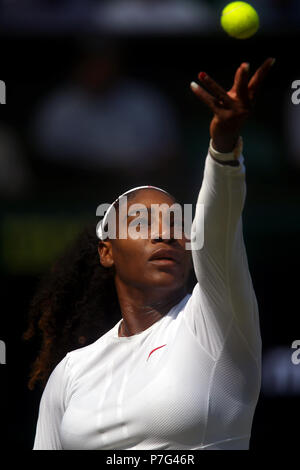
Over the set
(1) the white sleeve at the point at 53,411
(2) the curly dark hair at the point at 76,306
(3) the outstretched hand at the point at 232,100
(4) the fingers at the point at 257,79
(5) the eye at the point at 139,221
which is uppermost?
(4) the fingers at the point at 257,79

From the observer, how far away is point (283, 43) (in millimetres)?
4633

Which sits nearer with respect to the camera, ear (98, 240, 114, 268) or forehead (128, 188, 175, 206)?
forehead (128, 188, 175, 206)

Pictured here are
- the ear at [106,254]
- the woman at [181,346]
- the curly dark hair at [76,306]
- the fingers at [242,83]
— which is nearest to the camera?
the fingers at [242,83]

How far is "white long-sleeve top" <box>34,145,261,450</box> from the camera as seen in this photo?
1.88 meters

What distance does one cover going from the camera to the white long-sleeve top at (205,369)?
188 cm

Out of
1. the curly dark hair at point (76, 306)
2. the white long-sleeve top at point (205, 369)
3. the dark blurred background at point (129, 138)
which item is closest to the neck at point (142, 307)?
the white long-sleeve top at point (205, 369)

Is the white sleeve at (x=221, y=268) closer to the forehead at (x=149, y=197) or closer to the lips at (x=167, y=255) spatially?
the lips at (x=167, y=255)

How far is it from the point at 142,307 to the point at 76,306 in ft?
1.86

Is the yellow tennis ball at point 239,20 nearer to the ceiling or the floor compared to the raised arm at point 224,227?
nearer to the ceiling

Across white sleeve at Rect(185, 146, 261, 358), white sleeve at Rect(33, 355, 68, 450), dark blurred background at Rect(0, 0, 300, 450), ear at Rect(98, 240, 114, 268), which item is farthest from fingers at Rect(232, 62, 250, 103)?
dark blurred background at Rect(0, 0, 300, 450)

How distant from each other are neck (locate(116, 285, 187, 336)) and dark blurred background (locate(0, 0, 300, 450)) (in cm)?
159

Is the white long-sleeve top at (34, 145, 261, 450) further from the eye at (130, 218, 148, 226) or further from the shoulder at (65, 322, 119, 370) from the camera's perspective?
the eye at (130, 218, 148, 226)

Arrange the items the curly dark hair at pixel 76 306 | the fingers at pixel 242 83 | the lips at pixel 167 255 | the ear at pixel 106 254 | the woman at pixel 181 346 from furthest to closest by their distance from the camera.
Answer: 1. the curly dark hair at pixel 76 306
2. the ear at pixel 106 254
3. the lips at pixel 167 255
4. the woman at pixel 181 346
5. the fingers at pixel 242 83

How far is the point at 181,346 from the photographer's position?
79.7 inches
